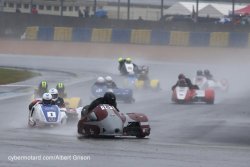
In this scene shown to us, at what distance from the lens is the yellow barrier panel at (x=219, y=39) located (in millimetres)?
51094

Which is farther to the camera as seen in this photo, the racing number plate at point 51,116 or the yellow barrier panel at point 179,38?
the yellow barrier panel at point 179,38

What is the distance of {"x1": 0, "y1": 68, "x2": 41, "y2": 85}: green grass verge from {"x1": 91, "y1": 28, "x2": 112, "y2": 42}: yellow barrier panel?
11.8 meters

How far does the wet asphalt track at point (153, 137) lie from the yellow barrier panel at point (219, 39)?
573 inches

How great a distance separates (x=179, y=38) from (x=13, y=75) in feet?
48.5

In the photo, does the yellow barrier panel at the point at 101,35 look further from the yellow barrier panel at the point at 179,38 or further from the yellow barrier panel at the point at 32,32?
the yellow barrier panel at the point at 179,38

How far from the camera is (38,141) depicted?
16609mm

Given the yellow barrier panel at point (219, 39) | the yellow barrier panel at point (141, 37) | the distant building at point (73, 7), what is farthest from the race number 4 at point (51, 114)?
the distant building at point (73, 7)

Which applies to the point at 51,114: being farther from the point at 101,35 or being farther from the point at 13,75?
the point at 101,35

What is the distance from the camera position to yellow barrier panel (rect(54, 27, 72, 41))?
2179 inches

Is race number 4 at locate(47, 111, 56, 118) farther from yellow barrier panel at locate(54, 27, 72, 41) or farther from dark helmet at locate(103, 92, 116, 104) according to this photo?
yellow barrier panel at locate(54, 27, 72, 41)

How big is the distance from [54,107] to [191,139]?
3.34 metres

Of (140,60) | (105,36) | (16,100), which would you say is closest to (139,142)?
(16,100)

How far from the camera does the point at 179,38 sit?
2068 inches

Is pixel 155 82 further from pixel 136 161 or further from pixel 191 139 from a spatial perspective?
pixel 136 161
